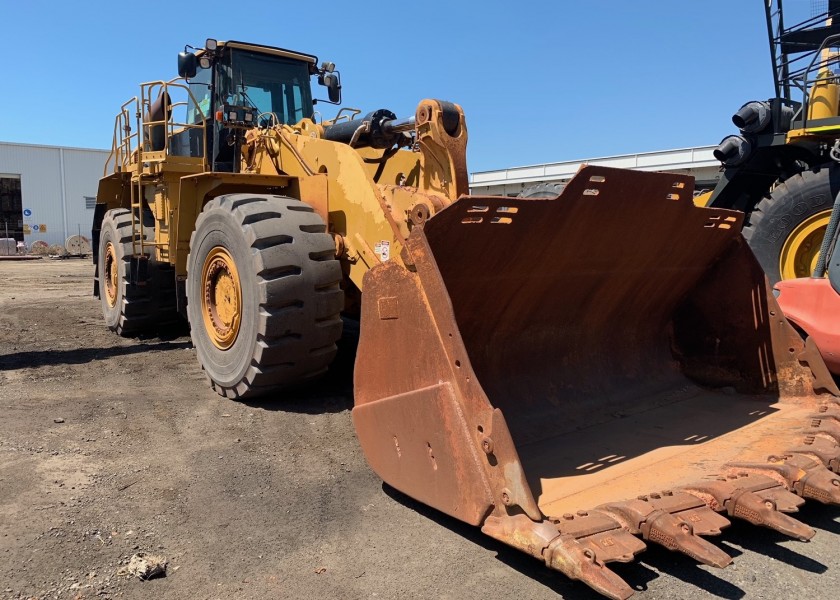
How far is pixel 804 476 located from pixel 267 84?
5919 mm

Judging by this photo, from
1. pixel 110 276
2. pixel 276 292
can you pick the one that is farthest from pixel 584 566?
pixel 110 276

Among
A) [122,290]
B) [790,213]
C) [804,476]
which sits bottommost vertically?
[804,476]

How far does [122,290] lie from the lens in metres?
7.59

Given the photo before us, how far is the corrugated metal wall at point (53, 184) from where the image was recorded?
38219 mm

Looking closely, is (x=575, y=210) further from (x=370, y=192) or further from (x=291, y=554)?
(x=291, y=554)

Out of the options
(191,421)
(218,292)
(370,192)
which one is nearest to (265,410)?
(191,421)

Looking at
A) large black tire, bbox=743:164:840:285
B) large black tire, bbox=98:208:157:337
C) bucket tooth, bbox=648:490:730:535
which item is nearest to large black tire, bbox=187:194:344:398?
bucket tooth, bbox=648:490:730:535

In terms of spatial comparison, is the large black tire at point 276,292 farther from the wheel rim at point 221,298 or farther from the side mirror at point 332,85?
the side mirror at point 332,85

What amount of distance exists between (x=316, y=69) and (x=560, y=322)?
15.0ft

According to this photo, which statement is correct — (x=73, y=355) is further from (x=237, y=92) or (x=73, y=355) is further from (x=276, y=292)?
(x=276, y=292)

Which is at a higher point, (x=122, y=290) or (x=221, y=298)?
(x=122, y=290)

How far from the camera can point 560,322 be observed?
166 inches

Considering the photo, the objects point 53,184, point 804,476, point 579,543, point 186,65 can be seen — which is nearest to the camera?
point 579,543

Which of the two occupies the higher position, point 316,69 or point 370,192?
point 316,69
